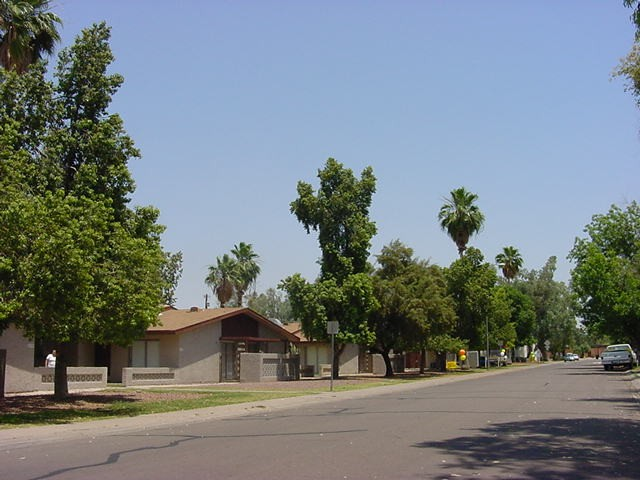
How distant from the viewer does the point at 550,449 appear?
39.3ft

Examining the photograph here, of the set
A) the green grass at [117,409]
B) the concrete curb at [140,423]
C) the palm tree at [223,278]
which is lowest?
the concrete curb at [140,423]

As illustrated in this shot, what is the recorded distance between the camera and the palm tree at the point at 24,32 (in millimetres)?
21047

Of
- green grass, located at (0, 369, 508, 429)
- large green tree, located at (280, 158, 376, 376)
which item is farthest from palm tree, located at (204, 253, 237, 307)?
green grass, located at (0, 369, 508, 429)

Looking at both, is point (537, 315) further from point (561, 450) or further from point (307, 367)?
point (561, 450)

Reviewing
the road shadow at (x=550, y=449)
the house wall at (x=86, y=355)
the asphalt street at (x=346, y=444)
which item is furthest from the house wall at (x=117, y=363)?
the road shadow at (x=550, y=449)

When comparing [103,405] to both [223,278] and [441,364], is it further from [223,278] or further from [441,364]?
[223,278]

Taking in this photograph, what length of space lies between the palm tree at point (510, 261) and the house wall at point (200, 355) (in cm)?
5622

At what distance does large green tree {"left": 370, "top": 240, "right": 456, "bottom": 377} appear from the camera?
42656mm

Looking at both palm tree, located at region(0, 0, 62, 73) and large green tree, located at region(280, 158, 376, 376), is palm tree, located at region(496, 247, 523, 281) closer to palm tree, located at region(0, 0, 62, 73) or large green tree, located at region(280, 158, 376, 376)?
large green tree, located at region(280, 158, 376, 376)

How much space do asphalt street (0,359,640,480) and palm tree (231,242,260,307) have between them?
56712 mm

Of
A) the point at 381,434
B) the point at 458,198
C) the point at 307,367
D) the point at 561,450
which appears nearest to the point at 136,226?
the point at 381,434

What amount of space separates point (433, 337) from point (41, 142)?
32.7 meters

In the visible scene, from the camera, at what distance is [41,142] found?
72.2 feet

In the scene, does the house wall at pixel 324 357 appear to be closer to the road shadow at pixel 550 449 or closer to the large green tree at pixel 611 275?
the large green tree at pixel 611 275
